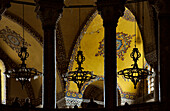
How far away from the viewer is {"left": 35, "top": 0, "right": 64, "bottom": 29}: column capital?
951 cm

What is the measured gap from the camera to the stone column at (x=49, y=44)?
30.0 ft

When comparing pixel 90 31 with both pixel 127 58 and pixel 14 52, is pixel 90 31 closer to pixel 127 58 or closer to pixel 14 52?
pixel 127 58

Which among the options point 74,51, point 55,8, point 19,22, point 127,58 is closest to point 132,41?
point 127,58

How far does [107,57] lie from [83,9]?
6.25m

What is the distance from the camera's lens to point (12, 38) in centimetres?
1605

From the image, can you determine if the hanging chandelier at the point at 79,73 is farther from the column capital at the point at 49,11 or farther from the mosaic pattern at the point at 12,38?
the mosaic pattern at the point at 12,38

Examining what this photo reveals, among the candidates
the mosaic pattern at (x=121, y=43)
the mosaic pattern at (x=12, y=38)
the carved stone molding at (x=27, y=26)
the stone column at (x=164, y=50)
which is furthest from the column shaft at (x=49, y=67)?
the mosaic pattern at (x=121, y=43)

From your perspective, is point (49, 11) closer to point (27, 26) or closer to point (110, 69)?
point (110, 69)

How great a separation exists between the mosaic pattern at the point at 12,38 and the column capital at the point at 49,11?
5.97 m

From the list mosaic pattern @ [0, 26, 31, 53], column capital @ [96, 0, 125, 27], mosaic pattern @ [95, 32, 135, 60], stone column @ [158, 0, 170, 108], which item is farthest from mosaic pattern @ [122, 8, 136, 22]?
stone column @ [158, 0, 170, 108]

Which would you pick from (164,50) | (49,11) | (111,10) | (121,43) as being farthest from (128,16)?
(164,50)

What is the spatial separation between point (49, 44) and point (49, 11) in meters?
0.68

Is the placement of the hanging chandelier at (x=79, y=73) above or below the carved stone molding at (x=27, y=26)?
below

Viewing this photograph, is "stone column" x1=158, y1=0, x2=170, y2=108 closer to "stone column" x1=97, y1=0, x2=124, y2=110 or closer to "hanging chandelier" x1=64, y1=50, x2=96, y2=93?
"stone column" x1=97, y1=0, x2=124, y2=110
